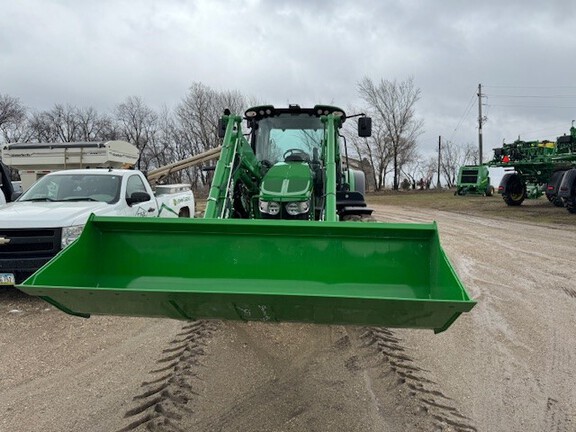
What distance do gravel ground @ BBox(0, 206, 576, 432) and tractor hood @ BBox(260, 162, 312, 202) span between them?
55.7 inches

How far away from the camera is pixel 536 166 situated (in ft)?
63.1

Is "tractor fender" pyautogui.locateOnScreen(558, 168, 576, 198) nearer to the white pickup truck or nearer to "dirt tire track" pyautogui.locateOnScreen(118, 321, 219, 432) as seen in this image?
the white pickup truck

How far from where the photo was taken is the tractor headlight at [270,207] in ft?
16.6

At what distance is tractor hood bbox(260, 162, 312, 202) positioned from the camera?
198 inches

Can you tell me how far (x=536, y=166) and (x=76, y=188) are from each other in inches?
727

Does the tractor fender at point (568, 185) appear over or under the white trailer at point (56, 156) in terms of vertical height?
under

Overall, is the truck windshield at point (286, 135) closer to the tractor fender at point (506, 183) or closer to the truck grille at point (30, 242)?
the truck grille at point (30, 242)

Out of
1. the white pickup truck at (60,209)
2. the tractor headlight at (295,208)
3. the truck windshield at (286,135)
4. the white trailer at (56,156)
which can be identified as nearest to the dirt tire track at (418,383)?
the tractor headlight at (295,208)

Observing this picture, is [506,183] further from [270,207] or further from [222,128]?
[270,207]

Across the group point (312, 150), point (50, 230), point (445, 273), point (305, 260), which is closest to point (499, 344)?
point (445, 273)

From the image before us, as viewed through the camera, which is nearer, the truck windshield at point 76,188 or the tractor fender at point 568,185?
the truck windshield at point 76,188

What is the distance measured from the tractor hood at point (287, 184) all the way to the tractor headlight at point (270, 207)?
0.05m

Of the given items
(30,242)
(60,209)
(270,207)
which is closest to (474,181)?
(270,207)

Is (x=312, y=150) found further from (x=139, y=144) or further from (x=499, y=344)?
(x=139, y=144)
